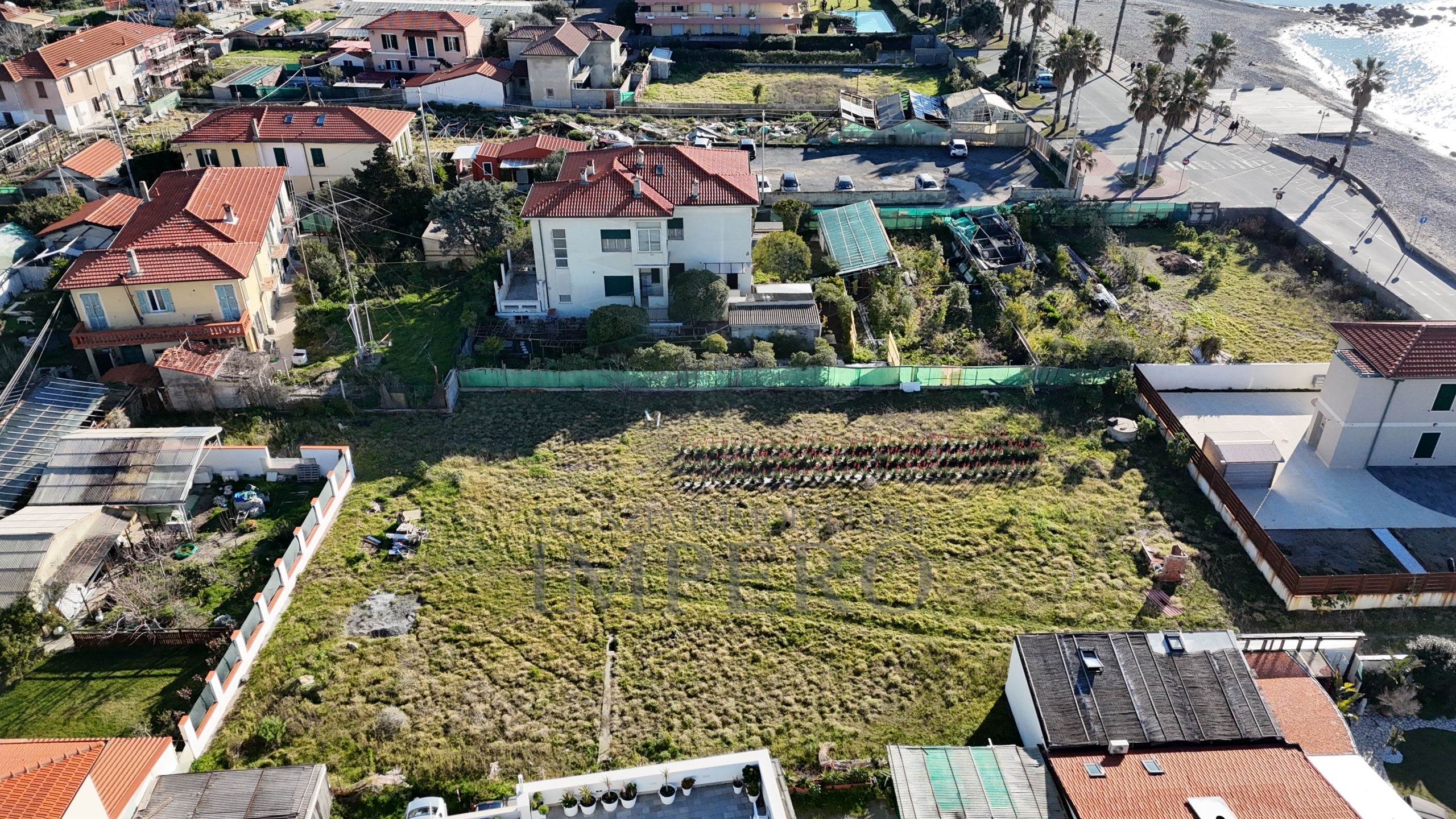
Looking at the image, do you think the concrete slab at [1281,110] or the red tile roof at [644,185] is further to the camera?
the concrete slab at [1281,110]

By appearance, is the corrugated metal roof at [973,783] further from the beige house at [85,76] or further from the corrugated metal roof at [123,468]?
the beige house at [85,76]

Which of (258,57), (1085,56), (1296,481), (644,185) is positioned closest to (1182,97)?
(1085,56)

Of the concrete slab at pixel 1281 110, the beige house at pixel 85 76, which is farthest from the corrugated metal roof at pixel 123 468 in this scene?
the concrete slab at pixel 1281 110

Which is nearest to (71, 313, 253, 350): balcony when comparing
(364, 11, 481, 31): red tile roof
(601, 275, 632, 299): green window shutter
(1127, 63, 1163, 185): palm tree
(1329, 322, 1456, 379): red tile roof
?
(601, 275, 632, 299): green window shutter

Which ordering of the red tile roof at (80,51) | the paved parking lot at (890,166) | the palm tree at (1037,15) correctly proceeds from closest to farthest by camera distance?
the paved parking lot at (890,166)
the red tile roof at (80,51)
the palm tree at (1037,15)

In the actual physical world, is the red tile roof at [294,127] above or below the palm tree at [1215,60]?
below

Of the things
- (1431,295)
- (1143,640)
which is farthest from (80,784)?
(1431,295)

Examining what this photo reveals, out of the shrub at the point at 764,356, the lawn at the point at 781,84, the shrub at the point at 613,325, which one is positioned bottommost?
the shrub at the point at 764,356

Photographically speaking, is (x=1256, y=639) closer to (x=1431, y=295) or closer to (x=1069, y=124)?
(x=1431, y=295)
